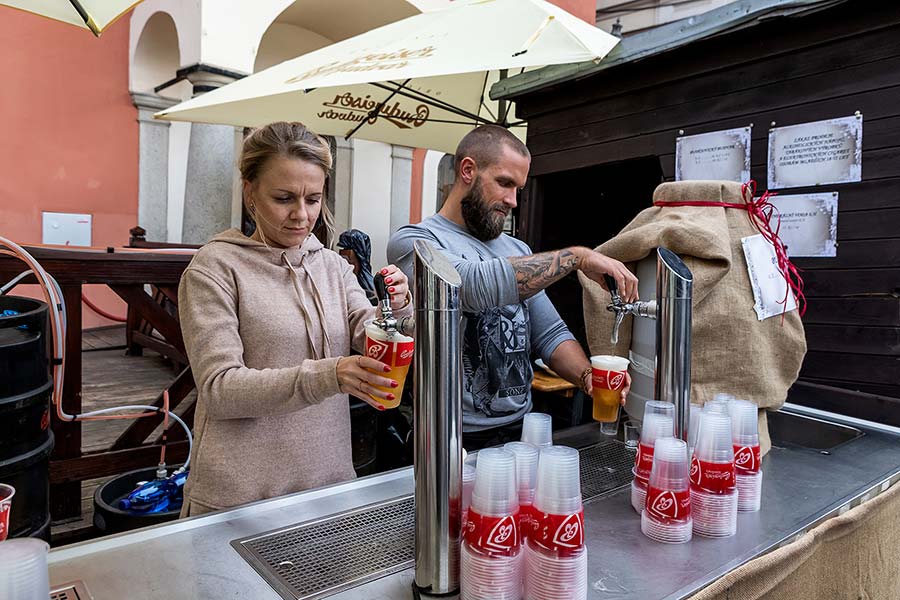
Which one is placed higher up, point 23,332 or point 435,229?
point 435,229

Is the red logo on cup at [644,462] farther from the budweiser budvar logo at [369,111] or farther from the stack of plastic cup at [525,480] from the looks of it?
the budweiser budvar logo at [369,111]

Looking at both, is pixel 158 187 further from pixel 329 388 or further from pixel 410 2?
pixel 329 388

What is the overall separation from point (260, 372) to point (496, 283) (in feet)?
2.47

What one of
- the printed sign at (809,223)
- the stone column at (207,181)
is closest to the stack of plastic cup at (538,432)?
the printed sign at (809,223)

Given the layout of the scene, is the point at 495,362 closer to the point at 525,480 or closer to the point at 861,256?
the point at 525,480

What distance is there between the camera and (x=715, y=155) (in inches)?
113

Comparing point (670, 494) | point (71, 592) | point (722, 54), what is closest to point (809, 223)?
point (722, 54)

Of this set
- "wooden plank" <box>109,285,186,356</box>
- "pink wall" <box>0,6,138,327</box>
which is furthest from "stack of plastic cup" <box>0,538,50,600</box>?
"pink wall" <box>0,6,138,327</box>

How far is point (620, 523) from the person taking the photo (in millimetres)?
1160

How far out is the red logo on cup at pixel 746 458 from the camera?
47.2 inches

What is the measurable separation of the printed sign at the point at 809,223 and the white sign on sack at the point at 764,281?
1030mm

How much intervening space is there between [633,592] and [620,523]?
26 cm

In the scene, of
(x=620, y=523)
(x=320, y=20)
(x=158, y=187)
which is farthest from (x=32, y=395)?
(x=320, y=20)

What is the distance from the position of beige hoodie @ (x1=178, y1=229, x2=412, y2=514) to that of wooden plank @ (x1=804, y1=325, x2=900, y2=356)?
208cm
